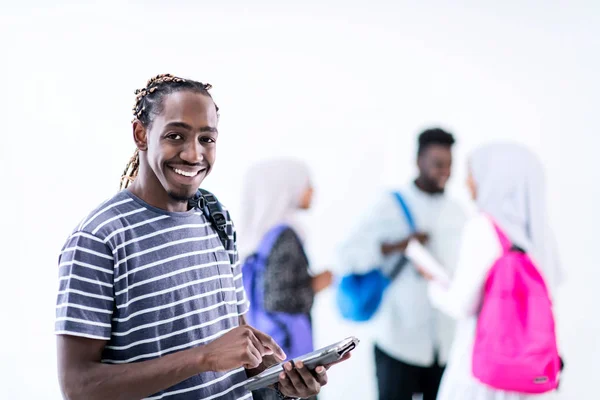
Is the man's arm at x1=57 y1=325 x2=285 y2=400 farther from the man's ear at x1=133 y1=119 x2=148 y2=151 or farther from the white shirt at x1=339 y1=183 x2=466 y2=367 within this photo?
the white shirt at x1=339 y1=183 x2=466 y2=367

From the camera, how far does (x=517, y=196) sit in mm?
3008

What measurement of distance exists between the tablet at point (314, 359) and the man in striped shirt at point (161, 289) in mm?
17

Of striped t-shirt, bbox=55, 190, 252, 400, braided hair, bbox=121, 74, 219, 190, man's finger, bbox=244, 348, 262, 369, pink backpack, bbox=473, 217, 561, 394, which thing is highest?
braided hair, bbox=121, 74, 219, 190

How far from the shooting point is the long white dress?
9.53 feet

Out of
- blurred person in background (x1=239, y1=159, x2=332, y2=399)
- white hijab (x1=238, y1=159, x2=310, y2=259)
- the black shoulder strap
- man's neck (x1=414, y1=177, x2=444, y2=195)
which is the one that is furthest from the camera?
man's neck (x1=414, y1=177, x2=444, y2=195)

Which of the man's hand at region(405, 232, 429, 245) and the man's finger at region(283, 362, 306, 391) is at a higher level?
the man's hand at region(405, 232, 429, 245)

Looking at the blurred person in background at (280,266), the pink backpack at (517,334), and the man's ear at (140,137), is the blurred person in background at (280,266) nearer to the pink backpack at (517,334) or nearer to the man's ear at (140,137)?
the pink backpack at (517,334)

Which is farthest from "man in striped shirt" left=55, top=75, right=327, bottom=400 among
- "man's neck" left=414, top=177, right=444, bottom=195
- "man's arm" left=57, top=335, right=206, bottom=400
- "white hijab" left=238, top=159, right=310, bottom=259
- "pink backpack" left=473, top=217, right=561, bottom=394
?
"man's neck" left=414, top=177, right=444, bottom=195

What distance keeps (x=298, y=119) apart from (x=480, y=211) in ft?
3.97

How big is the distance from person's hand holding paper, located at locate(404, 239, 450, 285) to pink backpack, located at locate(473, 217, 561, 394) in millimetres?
A: 558

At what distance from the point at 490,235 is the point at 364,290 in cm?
86

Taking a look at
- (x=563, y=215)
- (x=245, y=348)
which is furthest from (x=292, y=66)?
(x=245, y=348)

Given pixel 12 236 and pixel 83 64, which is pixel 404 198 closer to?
pixel 83 64

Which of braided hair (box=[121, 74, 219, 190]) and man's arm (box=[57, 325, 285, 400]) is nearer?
man's arm (box=[57, 325, 285, 400])
